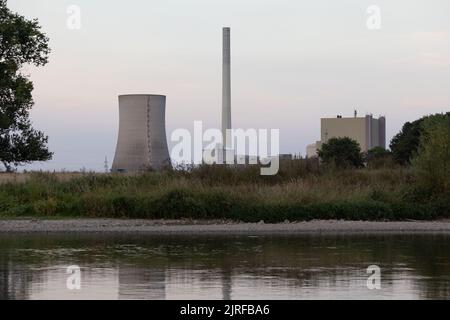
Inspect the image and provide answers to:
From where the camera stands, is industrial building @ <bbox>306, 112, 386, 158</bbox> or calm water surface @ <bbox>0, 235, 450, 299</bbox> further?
industrial building @ <bbox>306, 112, 386, 158</bbox>

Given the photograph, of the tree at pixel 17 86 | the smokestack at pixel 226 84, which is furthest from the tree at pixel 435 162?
the smokestack at pixel 226 84

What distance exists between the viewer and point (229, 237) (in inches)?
923

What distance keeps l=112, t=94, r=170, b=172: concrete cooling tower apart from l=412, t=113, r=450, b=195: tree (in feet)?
61.1

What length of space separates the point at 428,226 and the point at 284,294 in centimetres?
1643

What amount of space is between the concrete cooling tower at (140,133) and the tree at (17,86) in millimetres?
11190

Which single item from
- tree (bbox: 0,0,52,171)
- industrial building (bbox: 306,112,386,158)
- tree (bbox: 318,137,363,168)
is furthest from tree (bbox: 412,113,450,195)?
industrial building (bbox: 306,112,386,158)

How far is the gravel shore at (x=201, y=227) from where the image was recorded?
84.4 ft

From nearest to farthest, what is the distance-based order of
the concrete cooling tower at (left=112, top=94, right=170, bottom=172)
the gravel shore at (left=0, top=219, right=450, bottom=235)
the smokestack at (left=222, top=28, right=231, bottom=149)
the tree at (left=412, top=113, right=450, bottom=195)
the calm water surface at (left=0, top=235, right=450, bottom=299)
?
the calm water surface at (left=0, top=235, right=450, bottom=299)
the gravel shore at (left=0, top=219, right=450, bottom=235)
the tree at (left=412, top=113, right=450, bottom=195)
the concrete cooling tower at (left=112, top=94, right=170, bottom=172)
the smokestack at (left=222, top=28, right=231, bottom=149)

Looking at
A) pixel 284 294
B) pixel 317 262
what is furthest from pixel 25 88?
pixel 284 294

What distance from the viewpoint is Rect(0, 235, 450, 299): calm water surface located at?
11898 mm

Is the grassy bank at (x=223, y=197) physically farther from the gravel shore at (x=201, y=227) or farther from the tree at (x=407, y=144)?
the tree at (x=407, y=144)

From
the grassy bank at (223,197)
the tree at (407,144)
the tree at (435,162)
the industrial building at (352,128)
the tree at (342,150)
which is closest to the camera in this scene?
the grassy bank at (223,197)

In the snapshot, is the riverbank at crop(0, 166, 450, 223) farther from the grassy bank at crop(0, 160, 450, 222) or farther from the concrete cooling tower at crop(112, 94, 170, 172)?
the concrete cooling tower at crop(112, 94, 170, 172)
